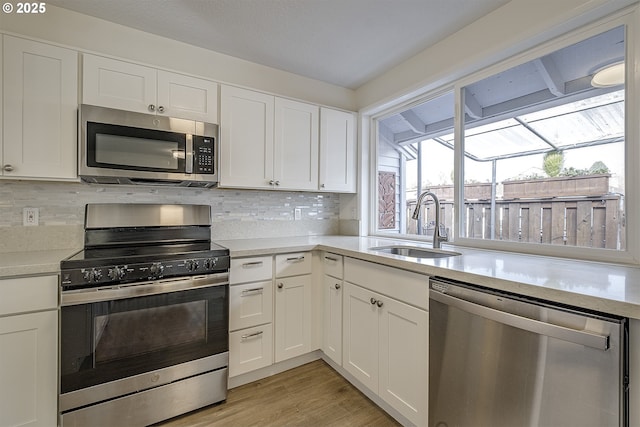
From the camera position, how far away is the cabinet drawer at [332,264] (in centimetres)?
206

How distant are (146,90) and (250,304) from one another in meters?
1.58

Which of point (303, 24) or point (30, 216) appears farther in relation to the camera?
point (303, 24)

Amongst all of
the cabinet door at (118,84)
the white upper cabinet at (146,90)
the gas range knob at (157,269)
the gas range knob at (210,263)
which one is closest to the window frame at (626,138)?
the gas range knob at (210,263)

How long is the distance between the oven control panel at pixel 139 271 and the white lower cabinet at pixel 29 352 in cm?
11

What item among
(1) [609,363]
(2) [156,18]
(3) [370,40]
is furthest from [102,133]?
(1) [609,363]

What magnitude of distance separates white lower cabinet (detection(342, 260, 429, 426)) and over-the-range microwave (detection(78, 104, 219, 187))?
125 cm

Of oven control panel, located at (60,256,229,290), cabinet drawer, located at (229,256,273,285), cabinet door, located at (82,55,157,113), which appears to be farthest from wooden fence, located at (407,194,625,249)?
cabinet door, located at (82,55,157,113)

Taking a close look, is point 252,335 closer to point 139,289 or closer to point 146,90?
point 139,289

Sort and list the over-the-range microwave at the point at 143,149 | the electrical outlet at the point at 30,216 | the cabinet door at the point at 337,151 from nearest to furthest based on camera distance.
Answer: the over-the-range microwave at the point at 143,149 < the electrical outlet at the point at 30,216 < the cabinet door at the point at 337,151

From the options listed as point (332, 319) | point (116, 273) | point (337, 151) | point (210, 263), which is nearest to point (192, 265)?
point (210, 263)

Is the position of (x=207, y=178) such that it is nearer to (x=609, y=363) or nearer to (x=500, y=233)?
(x=500, y=233)

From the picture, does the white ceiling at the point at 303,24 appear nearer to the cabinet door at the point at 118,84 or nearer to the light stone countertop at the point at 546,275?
the cabinet door at the point at 118,84

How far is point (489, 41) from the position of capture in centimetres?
178

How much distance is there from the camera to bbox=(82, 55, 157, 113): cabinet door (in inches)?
68.0
